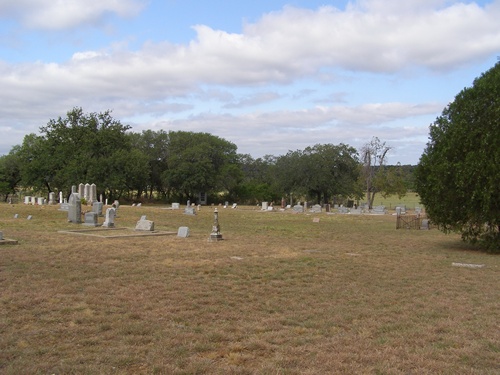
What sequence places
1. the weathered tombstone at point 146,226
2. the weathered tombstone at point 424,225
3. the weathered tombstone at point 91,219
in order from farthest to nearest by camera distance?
1. the weathered tombstone at point 424,225
2. the weathered tombstone at point 91,219
3. the weathered tombstone at point 146,226

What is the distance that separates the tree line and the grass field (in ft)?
131

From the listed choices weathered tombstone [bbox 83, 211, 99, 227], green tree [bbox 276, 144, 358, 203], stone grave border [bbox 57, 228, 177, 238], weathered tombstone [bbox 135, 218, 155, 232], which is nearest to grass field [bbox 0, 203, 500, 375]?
stone grave border [bbox 57, 228, 177, 238]

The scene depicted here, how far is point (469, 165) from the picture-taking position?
1592cm

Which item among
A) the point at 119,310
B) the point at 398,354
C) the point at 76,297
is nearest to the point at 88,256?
the point at 76,297

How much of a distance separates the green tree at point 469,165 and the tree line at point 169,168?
31650 millimetres

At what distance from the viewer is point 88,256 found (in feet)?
42.3

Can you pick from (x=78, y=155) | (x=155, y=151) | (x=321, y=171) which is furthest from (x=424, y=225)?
(x=155, y=151)

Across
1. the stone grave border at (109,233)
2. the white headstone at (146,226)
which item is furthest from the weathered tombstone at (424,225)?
the white headstone at (146,226)

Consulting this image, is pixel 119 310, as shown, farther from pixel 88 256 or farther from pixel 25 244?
pixel 25 244

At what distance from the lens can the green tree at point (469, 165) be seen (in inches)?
620

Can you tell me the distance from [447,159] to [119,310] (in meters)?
13.3

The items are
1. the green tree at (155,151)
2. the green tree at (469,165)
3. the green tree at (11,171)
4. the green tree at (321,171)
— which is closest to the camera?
the green tree at (469,165)

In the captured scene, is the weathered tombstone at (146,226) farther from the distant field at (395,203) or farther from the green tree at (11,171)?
the green tree at (11,171)

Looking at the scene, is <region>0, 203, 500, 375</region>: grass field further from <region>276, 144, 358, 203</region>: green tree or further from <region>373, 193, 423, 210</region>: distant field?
<region>373, 193, 423, 210</region>: distant field
